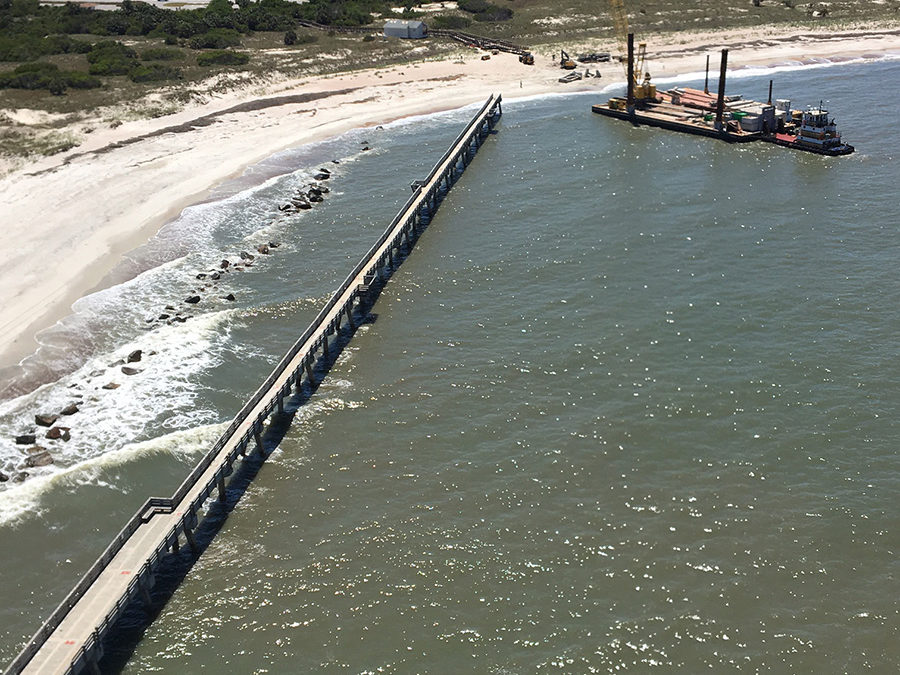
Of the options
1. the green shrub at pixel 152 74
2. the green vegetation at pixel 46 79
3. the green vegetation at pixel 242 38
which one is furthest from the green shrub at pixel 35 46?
the green shrub at pixel 152 74

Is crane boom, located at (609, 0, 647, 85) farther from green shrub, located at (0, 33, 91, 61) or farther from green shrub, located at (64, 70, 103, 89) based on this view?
green shrub, located at (0, 33, 91, 61)

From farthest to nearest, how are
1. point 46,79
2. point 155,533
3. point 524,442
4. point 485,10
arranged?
point 485,10
point 46,79
point 524,442
point 155,533

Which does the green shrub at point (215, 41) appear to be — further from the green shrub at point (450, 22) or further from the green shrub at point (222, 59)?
the green shrub at point (450, 22)

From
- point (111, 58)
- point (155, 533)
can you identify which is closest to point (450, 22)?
point (111, 58)

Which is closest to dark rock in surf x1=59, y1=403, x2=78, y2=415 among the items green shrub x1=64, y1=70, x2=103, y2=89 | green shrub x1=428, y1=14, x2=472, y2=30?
green shrub x1=64, y1=70, x2=103, y2=89

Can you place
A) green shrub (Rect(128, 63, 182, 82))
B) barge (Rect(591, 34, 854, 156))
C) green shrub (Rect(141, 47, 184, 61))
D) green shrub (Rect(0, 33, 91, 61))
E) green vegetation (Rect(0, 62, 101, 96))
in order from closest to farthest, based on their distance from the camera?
barge (Rect(591, 34, 854, 156)) < green vegetation (Rect(0, 62, 101, 96)) < green shrub (Rect(128, 63, 182, 82)) < green shrub (Rect(0, 33, 91, 61)) < green shrub (Rect(141, 47, 184, 61))

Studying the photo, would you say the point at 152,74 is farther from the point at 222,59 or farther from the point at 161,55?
the point at 161,55
